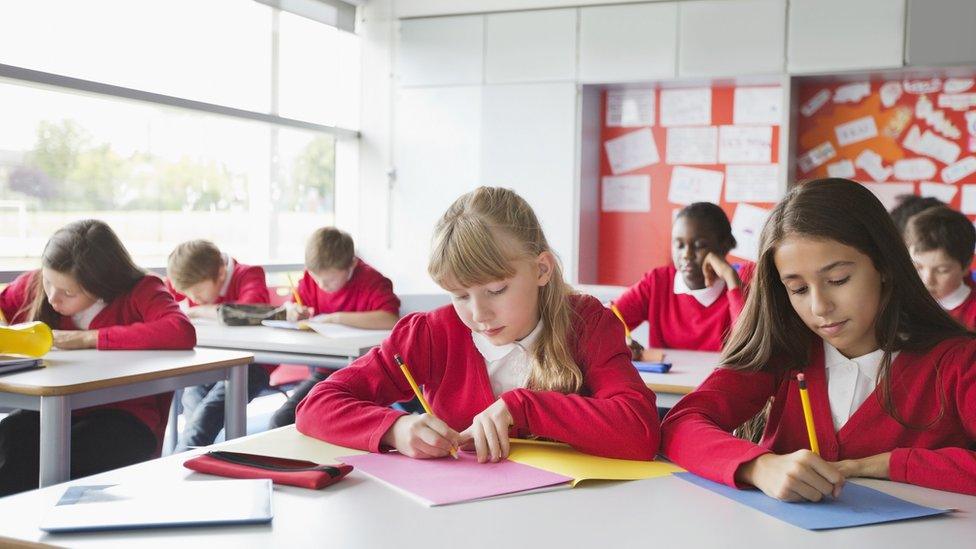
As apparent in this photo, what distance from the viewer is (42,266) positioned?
2746mm

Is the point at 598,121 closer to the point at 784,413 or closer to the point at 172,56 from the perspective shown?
the point at 172,56

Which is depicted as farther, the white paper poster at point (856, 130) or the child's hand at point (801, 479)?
the white paper poster at point (856, 130)

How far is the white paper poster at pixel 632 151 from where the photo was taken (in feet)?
18.5

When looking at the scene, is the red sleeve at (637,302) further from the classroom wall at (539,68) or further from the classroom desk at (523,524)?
the classroom wall at (539,68)

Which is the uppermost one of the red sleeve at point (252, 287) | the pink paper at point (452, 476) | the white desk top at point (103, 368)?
the red sleeve at point (252, 287)

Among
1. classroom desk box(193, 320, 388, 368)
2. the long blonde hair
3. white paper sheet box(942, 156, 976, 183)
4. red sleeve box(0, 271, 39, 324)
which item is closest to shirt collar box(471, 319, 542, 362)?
the long blonde hair

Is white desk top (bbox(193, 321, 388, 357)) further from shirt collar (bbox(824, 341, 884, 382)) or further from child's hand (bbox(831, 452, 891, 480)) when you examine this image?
child's hand (bbox(831, 452, 891, 480))

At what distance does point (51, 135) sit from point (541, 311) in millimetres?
3569

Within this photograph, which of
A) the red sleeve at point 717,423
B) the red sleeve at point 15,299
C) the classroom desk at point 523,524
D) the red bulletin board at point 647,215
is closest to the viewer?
the classroom desk at point 523,524

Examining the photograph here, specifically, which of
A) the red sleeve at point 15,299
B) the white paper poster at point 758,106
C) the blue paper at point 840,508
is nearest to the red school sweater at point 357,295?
the red sleeve at point 15,299

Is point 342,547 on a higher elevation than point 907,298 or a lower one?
lower

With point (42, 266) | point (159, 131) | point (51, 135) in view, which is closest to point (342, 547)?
point (42, 266)

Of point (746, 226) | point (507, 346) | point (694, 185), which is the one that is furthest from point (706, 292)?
point (694, 185)

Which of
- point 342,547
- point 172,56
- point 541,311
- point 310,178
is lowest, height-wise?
point 342,547
